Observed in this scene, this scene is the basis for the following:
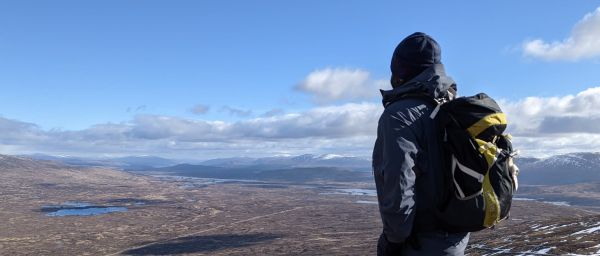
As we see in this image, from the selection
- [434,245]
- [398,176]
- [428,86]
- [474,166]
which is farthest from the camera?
[428,86]

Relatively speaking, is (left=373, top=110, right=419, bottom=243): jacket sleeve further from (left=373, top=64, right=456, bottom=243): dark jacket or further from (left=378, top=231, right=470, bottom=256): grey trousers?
(left=378, top=231, right=470, bottom=256): grey trousers

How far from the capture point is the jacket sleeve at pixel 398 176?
438cm

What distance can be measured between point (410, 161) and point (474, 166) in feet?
1.95

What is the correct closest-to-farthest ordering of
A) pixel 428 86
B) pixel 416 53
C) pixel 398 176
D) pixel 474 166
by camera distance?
pixel 398 176
pixel 474 166
pixel 428 86
pixel 416 53

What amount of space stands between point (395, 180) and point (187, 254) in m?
105

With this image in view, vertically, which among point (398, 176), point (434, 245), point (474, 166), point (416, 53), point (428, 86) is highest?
point (416, 53)

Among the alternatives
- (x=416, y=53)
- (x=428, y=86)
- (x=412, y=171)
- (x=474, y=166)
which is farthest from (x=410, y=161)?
(x=416, y=53)

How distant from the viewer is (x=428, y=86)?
4746 millimetres

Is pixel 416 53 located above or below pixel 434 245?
above

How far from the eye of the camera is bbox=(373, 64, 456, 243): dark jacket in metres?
4.40

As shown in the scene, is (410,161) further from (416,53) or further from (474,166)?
(416,53)

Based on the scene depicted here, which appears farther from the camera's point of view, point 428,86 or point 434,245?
point 428,86

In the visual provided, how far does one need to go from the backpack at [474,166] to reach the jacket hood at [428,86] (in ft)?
0.64

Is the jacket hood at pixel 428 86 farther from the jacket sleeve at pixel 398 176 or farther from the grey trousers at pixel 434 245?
the grey trousers at pixel 434 245
